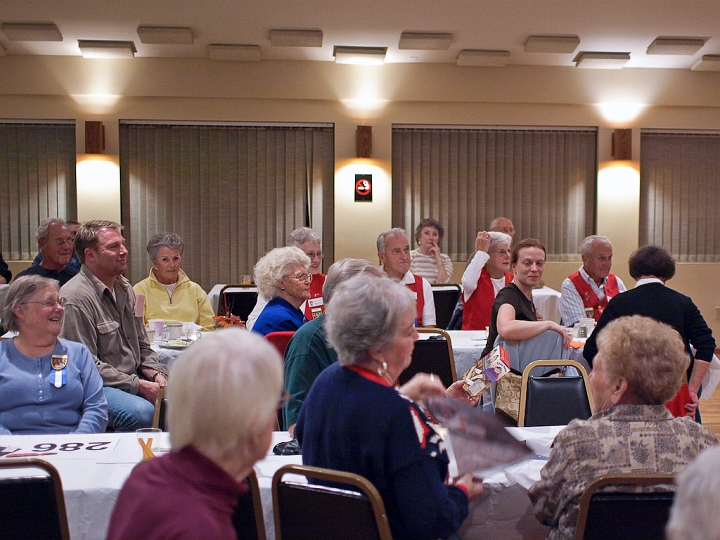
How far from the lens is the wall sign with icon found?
885cm

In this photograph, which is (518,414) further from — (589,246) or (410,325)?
(589,246)

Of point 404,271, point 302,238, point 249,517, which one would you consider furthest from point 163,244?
point 249,517

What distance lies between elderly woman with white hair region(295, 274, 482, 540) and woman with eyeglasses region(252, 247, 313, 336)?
1659mm

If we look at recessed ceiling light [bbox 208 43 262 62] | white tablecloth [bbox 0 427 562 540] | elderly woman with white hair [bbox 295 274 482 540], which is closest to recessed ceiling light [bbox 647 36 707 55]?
recessed ceiling light [bbox 208 43 262 62]

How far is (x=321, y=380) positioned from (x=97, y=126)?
7.29 m

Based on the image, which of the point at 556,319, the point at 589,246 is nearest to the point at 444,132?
the point at 556,319

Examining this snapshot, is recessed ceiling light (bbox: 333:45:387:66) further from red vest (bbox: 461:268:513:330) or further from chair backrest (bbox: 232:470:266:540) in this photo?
chair backrest (bbox: 232:470:266:540)

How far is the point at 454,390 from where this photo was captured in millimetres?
2639

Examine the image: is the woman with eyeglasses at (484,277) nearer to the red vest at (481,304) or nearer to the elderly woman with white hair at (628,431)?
the red vest at (481,304)

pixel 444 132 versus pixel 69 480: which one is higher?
pixel 444 132

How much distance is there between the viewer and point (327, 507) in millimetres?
1892

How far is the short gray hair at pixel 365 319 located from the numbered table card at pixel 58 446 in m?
1.16

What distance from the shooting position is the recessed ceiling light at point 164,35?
7480 mm

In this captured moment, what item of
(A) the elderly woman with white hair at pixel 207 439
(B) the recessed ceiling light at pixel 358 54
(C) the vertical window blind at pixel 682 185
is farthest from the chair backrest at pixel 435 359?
(C) the vertical window blind at pixel 682 185
